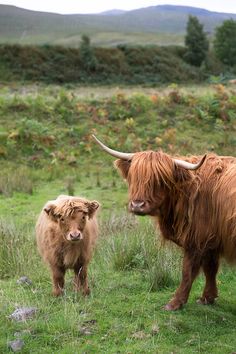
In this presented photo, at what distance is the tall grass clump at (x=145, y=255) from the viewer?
19.0 feet

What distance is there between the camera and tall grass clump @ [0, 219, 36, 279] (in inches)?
250

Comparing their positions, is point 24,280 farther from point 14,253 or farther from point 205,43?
point 205,43

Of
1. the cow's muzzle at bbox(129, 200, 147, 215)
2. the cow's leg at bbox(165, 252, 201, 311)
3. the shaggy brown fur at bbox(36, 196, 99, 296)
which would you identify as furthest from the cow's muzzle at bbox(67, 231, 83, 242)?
the cow's leg at bbox(165, 252, 201, 311)

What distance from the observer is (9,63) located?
33.4 meters

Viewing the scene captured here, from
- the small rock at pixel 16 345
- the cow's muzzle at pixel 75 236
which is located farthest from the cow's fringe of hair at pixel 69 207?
the small rock at pixel 16 345

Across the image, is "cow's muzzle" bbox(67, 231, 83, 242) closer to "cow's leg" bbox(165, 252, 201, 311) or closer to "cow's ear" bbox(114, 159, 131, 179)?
"cow's ear" bbox(114, 159, 131, 179)

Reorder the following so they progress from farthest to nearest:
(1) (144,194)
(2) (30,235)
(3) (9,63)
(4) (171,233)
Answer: (3) (9,63), (2) (30,235), (4) (171,233), (1) (144,194)

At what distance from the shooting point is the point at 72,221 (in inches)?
199

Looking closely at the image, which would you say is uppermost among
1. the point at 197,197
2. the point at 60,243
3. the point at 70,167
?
the point at 197,197

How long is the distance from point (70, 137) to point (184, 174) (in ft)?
35.1

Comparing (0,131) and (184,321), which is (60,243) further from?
(0,131)

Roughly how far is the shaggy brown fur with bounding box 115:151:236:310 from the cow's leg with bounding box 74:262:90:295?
2.74 feet

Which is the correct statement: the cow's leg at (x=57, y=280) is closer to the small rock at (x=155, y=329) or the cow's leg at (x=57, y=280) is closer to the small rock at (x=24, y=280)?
the small rock at (x=24, y=280)

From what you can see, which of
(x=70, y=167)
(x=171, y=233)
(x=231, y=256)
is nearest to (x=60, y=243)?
(x=171, y=233)
